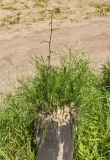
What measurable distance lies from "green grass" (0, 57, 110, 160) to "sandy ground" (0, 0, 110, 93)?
1.14m

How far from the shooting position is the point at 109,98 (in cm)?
522

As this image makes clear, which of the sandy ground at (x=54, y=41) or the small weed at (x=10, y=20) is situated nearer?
the sandy ground at (x=54, y=41)

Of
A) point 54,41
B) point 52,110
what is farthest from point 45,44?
point 52,110

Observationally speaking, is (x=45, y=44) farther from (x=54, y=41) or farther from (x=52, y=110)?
(x=52, y=110)

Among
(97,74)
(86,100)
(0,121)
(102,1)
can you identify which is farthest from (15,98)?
(102,1)

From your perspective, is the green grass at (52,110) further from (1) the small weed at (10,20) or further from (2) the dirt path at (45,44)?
(1) the small weed at (10,20)

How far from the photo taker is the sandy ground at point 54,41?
6445 millimetres

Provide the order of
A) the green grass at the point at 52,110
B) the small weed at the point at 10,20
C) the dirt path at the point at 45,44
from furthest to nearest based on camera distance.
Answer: the small weed at the point at 10,20 < the dirt path at the point at 45,44 < the green grass at the point at 52,110

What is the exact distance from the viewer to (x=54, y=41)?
712 centimetres

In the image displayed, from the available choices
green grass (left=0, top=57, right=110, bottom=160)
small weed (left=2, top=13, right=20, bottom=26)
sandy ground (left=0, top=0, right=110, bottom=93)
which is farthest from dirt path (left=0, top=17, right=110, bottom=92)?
green grass (left=0, top=57, right=110, bottom=160)

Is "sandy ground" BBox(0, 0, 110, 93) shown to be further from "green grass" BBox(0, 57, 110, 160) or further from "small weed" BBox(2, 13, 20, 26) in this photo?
"green grass" BBox(0, 57, 110, 160)

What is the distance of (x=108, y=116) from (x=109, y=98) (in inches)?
13.1

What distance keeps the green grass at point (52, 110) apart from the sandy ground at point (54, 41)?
45.0 inches

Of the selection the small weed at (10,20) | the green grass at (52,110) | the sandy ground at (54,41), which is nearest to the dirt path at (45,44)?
the sandy ground at (54,41)
